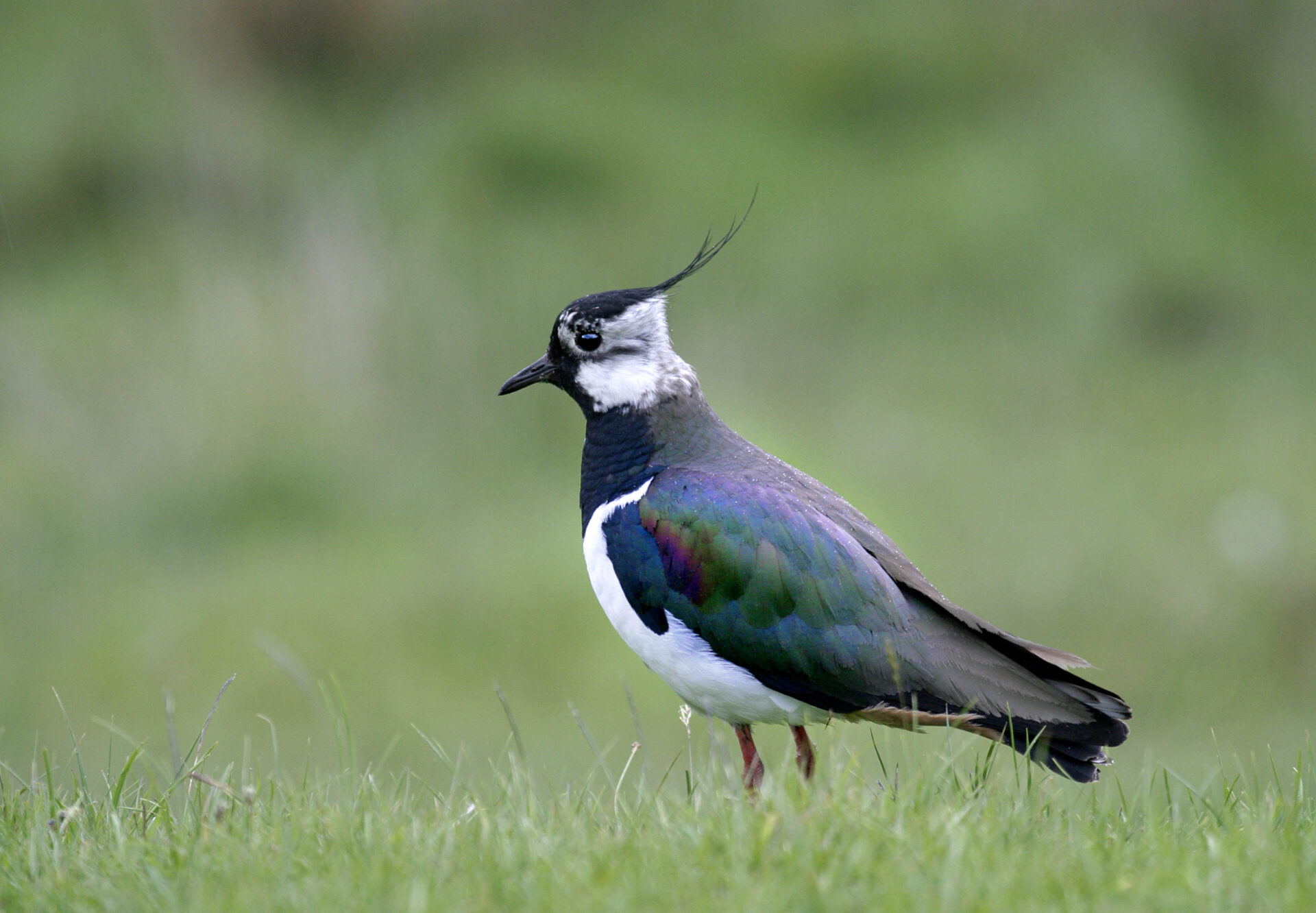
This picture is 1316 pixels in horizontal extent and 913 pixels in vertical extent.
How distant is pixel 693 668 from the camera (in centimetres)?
455

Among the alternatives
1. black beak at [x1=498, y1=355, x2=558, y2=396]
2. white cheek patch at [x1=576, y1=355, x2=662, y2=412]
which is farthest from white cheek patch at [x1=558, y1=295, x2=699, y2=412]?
black beak at [x1=498, y1=355, x2=558, y2=396]

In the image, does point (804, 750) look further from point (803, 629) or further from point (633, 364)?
point (633, 364)

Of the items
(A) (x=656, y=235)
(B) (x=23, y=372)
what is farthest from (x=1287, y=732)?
(B) (x=23, y=372)

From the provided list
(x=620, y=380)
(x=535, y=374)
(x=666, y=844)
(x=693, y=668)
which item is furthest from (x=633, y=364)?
(x=666, y=844)

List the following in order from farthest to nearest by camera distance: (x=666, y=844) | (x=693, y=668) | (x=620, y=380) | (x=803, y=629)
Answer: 1. (x=620, y=380)
2. (x=693, y=668)
3. (x=803, y=629)
4. (x=666, y=844)

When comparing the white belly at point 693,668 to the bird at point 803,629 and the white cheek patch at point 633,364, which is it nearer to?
the bird at point 803,629

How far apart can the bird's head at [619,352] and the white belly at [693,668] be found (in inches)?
19.8

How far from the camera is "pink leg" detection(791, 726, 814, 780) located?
4684 millimetres

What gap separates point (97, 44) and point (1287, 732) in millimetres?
10730

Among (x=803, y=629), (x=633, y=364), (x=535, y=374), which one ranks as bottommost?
(x=803, y=629)

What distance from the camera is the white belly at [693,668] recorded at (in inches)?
179

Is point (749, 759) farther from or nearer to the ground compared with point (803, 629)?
nearer to the ground

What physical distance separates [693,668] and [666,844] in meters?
1.27

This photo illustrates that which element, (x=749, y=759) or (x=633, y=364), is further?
(x=633, y=364)
